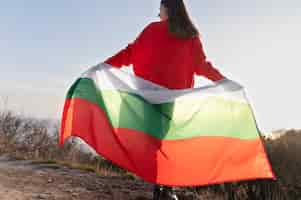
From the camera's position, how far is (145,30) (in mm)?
3625

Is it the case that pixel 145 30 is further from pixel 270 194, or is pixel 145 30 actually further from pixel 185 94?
pixel 270 194

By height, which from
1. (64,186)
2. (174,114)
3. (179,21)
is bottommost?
(64,186)

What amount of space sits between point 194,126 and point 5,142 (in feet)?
27.3

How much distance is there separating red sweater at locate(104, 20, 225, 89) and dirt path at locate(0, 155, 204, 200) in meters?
1.66

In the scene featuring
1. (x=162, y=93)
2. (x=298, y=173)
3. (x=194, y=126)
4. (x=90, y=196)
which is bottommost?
(x=90, y=196)

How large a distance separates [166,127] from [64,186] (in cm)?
204

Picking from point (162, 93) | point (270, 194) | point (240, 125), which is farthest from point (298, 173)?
point (162, 93)

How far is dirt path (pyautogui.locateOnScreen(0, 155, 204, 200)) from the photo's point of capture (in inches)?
169

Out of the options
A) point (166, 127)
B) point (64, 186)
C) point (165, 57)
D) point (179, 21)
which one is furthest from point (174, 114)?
point (64, 186)

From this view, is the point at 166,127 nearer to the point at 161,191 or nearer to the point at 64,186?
the point at 161,191

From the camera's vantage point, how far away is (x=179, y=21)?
11.6ft

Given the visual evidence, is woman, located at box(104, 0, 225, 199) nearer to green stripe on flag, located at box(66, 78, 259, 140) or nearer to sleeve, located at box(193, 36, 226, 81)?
sleeve, located at box(193, 36, 226, 81)

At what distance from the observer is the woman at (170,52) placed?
353cm

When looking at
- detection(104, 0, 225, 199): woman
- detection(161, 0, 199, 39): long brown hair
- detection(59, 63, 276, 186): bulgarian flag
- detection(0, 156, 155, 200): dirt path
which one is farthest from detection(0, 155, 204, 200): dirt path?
detection(161, 0, 199, 39): long brown hair
